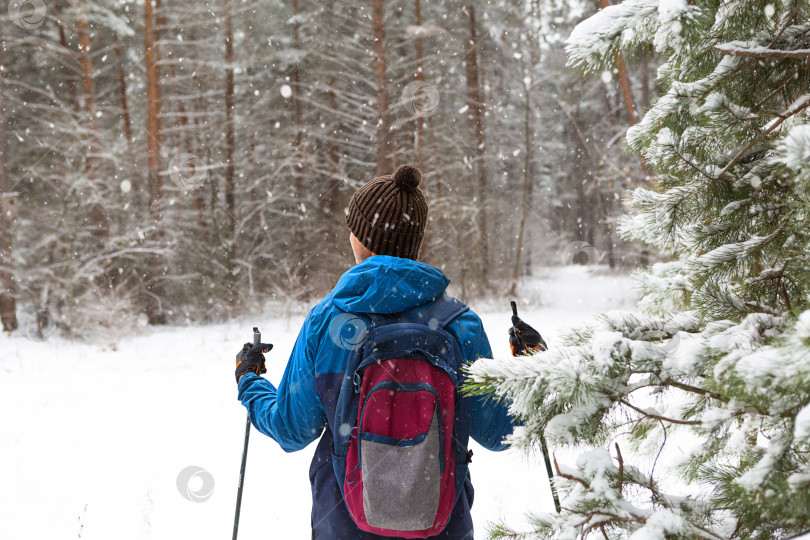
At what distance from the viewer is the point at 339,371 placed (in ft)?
5.45

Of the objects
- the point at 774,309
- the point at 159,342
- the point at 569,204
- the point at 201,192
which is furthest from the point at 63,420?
the point at 569,204

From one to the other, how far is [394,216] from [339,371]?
0.59 meters

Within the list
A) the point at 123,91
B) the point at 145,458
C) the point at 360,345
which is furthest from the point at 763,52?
the point at 123,91

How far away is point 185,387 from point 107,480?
3149mm

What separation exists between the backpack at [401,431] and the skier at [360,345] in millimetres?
14

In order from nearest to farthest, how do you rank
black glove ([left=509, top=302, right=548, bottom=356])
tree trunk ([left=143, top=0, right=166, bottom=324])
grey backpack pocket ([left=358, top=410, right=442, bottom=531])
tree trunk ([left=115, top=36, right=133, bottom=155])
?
grey backpack pocket ([left=358, top=410, right=442, bottom=531]) → black glove ([left=509, top=302, right=548, bottom=356]) → tree trunk ([left=143, top=0, right=166, bottom=324]) → tree trunk ([left=115, top=36, right=133, bottom=155])

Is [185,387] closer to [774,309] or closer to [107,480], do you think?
[107,480]

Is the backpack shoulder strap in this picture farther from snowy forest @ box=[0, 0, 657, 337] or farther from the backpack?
snowy forest @ box=[0, 0, 657, 337]

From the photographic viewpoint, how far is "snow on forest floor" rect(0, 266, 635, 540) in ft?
14.4

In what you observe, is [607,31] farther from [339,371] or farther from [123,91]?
[123,91]

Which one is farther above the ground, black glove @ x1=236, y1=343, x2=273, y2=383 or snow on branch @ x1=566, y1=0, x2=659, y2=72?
snow on branch @ x1=566, y1=0, x2=659, y2=72

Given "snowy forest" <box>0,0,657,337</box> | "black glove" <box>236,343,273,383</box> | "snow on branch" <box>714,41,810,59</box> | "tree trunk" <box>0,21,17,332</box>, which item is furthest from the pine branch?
"tree trunk" <box>0,21,17,332</box>

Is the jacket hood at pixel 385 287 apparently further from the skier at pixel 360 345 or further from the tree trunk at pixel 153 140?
the tree trunk at pixel 153 140

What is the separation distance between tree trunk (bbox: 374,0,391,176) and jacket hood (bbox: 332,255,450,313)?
1052cm
